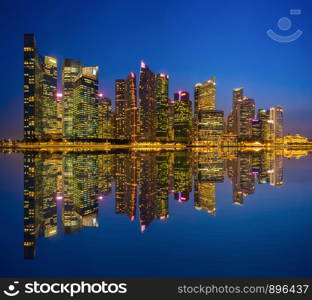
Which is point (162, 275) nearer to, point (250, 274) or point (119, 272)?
point (119, 272)

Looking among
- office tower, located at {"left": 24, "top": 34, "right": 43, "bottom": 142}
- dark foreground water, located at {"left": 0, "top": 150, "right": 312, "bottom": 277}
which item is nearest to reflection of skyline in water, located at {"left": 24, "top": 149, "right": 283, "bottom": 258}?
dark foreground water, located at {"left": 0, "top": 150, "right": 312, "bottom": 277}

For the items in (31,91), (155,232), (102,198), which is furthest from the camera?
(31,91)

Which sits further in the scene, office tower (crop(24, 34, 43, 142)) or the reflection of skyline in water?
office tower (crop(24, 34, 43, 142))

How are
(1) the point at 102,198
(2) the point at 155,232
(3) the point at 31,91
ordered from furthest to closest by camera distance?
(3) the point at 31,91 < (1) the point at 102,198 < (2) the point at 155,232

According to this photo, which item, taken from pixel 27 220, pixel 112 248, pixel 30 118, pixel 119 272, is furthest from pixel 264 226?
pixel 30 118

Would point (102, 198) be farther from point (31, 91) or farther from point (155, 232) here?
point (31, 91)

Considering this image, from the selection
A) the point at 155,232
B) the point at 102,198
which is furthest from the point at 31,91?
the point at 155,232

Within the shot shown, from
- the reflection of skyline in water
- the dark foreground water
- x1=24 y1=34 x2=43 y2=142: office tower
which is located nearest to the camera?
the dark foreground water

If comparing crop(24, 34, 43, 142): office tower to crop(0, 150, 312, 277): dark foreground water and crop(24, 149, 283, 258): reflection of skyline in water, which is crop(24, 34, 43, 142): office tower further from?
crop(0, 150, 312, 277): dark foreground water

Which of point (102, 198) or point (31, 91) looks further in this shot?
point (31, 91)
